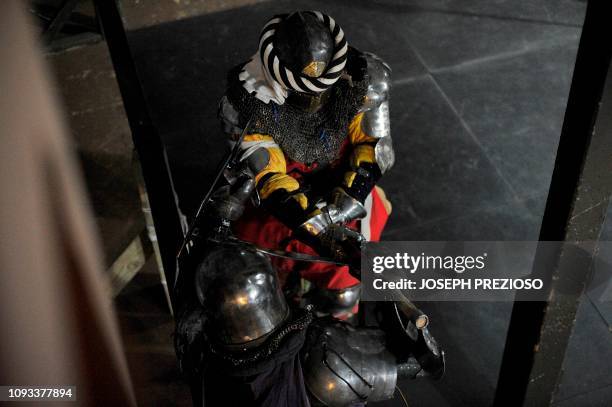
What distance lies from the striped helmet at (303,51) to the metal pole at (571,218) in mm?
987

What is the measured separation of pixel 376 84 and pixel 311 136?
37cm

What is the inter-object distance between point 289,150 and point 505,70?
9.76 ft

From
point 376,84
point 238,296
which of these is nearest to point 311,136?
point 376,84

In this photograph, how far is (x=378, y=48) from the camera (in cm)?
574

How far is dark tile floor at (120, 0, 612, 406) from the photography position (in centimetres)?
371

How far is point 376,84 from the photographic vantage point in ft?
10.1

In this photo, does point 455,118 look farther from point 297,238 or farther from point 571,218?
point 571,218

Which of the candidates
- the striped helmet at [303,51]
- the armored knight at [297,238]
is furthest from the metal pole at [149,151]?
the striped helmet at [303,51]

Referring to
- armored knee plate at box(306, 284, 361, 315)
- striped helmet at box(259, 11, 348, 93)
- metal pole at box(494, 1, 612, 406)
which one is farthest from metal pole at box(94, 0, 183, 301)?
metal pole at box(494, 1, 612, 406)

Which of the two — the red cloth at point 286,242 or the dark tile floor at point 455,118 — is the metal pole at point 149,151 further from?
the dark tile floor at point 455,118

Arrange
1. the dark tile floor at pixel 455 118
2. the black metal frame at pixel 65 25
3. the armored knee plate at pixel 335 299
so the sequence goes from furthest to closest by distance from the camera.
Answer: the black metal frame at pixel 65 25 < the dark tile floor at pixel 455 118 < the armored knee plate at pixel 335 299

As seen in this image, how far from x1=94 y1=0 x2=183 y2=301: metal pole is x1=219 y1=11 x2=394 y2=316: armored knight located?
1.11 feet

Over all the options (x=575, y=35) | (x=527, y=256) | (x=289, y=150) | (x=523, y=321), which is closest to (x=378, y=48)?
(x=575, y=35)

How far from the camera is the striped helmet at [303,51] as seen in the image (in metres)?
2.70
